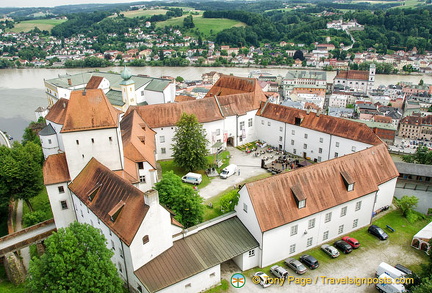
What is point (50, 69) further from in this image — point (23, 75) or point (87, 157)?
point (87, 157)

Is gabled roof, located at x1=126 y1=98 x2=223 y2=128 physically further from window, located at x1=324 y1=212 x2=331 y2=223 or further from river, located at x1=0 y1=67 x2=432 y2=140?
river, located at x1=0 y1=67 x2=432 y2=140

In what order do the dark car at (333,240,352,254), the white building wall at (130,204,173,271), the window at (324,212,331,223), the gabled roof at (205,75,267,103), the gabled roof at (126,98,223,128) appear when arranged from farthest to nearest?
1. the gabled roof at (205,75,267,103)
2. the gabled roof at (126,98,223,128)
3. the window at (324,212,331,223)
4. the dark car at (333,240,352,254)
5. the white building wall at (130,204,173,271)

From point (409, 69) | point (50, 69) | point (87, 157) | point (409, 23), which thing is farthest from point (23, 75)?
point (409, 23)

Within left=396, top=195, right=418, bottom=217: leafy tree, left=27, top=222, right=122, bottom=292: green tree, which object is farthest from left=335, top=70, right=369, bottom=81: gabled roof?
left=27, top=222, right=122, bottom=292: green tree

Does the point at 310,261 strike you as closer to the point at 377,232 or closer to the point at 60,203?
the point at 377,232

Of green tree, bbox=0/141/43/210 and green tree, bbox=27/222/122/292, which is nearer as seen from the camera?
green tree, bbox=27/222/122/292

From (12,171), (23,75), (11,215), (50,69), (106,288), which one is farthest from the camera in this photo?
(50,69)
